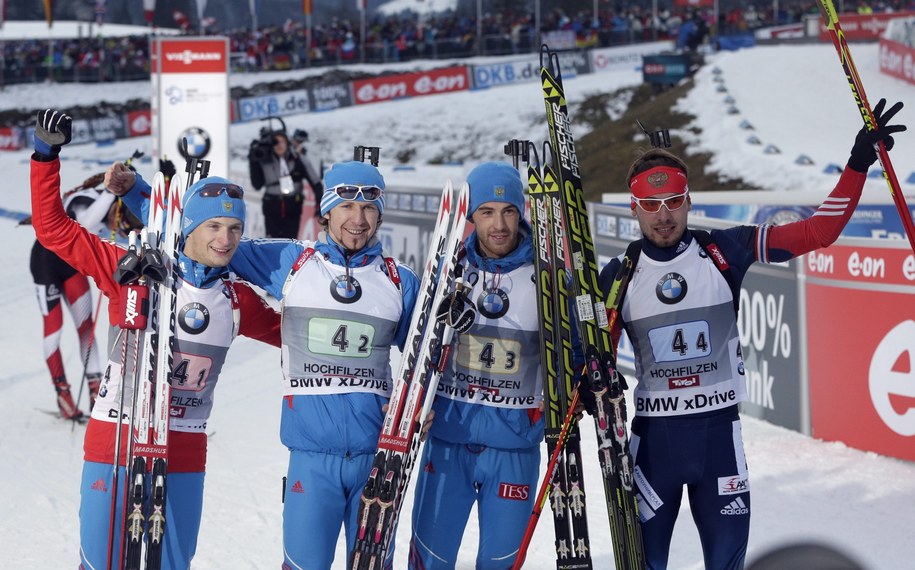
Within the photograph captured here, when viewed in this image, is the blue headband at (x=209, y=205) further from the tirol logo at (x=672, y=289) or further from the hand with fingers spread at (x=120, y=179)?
the tirol logo at (x=672, y=289)

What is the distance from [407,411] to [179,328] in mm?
956

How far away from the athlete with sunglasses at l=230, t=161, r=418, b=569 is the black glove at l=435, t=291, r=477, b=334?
11.4 inches

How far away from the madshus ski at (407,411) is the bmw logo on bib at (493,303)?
0.49ft

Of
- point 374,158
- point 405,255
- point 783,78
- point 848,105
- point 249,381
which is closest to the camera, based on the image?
point 374,158

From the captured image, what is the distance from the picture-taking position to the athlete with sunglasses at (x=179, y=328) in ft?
13.7

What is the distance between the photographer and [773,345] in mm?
8391

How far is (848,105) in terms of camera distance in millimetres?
25234

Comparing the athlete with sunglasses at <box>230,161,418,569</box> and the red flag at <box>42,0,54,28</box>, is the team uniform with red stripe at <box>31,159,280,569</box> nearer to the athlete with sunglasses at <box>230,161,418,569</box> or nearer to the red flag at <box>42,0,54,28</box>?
the athlete with sunglasses at <box>230,161,418,569</box>

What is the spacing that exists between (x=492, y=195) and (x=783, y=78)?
26.4 m

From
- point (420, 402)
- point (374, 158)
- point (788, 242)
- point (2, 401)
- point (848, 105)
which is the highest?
point (848, 105)

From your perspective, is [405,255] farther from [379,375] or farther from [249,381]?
[379,375]

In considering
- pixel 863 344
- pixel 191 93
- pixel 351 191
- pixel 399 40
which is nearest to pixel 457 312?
pixel 351 191

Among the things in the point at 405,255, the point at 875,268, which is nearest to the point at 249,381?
the point at 405,255

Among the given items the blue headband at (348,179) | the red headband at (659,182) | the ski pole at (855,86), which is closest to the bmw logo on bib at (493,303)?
the blue headband at (348,179)
